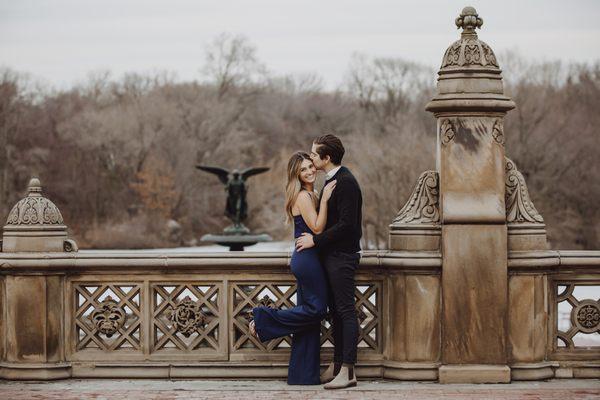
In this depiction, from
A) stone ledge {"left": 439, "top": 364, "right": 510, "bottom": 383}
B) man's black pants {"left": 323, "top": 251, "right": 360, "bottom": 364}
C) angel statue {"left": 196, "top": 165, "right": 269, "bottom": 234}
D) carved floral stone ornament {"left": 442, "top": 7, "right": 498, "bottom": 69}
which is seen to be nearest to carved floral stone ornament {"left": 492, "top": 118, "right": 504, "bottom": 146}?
carved floral stone ornament {"left": 442, "top": 7, "right": 498, "bottom": 69}

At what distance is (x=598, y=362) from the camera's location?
380 inches

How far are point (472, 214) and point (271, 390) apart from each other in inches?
86.9

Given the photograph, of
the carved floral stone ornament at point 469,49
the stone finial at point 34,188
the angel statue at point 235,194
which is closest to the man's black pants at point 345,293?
the carved floral stone ornament at point 469,49

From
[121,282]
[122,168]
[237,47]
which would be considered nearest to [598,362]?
[121,282]

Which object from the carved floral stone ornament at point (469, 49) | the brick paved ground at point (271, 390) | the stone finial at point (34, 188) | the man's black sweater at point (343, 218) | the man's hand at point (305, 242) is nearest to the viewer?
the brick paved ground at point (271, 390)

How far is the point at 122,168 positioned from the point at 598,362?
62.3m

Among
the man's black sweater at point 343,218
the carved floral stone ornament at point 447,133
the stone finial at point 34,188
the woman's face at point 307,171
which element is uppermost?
the carved floral stone ornament at point 447,133

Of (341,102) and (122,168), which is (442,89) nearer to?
(122,168)

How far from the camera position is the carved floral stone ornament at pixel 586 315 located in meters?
9.64

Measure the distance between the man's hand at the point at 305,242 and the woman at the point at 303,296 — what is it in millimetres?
64

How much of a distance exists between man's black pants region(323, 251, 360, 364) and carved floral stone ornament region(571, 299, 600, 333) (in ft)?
6.24

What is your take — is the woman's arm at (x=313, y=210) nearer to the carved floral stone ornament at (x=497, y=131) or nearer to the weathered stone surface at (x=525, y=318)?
the carved floral stone ornament at (x=497, y=131)

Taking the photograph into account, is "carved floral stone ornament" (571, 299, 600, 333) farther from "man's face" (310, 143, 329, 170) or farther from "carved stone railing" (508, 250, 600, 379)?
"man's face" (310, 143, 329, 170)

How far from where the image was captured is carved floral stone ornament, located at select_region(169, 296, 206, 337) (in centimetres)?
970
